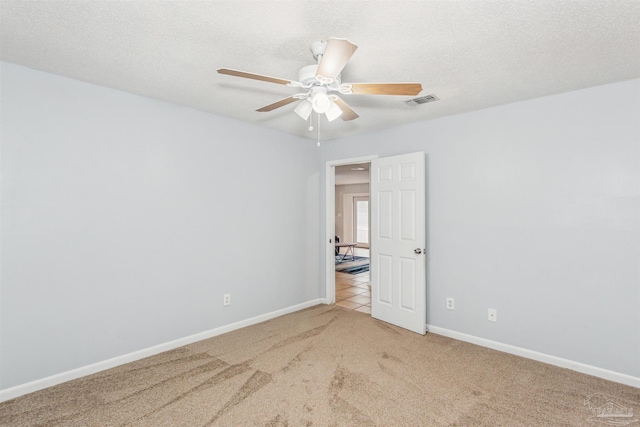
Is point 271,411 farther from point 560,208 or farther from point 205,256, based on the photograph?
point 560,208

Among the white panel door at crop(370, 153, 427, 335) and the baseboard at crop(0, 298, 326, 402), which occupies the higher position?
the white panel door at crop(370, 153, 427, 335)

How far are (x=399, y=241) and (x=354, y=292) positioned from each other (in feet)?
6.51

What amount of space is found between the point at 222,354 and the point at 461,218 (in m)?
2.77

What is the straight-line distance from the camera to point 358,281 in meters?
6.34

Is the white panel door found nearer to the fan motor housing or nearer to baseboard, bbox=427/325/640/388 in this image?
baseboard, bbox=427/325/640/388

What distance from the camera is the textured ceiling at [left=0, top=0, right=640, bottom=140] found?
65.9 inches

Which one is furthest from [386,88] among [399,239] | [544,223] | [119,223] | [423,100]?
[119,223]

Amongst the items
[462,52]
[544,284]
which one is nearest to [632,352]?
[544,284]

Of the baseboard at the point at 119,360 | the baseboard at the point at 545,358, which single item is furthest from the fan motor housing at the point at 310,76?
the baseboard at the point at 545,358

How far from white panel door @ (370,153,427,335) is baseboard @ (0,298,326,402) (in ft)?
4.71

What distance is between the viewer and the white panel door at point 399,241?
355 cm

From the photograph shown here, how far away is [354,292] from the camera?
543 cm

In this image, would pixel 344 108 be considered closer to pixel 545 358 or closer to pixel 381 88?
pixel 381 88

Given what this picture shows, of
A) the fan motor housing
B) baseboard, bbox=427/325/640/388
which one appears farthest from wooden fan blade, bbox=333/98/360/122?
baseboard, bbox=427/325/640/388
